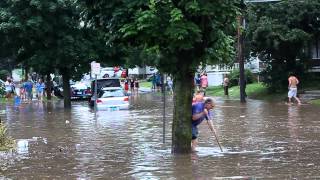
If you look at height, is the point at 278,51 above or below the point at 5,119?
above

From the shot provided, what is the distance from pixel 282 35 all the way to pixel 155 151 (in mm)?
19875

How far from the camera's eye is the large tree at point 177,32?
12.3m

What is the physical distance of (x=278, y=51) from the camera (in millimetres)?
35531

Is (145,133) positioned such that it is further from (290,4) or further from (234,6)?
(290,4)

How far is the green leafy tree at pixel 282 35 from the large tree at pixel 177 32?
19.2m

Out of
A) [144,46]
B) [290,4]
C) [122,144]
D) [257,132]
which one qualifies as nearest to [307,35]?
[290,4]

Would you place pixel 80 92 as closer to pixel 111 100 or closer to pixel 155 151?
pixel 111 100

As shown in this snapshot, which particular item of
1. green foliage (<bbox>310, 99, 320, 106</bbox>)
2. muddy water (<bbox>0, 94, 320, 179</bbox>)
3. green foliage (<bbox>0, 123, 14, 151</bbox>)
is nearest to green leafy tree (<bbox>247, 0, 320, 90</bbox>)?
green foliage (<bbox>310, 99, 320, 106</bbox>)

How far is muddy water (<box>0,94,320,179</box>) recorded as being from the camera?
38.0 feet

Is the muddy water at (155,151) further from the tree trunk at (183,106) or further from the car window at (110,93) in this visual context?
the car window at (110,93)

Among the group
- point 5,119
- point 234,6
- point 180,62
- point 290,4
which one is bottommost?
point 5,119

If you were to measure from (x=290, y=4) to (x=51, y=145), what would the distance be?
20.7 meters

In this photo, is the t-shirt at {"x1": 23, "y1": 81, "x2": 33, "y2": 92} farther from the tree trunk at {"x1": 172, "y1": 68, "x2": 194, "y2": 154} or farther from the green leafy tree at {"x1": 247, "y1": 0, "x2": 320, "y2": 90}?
the tree trunk at {"x1": 172, "y1": 68, "x2": 194, "y2": 154}

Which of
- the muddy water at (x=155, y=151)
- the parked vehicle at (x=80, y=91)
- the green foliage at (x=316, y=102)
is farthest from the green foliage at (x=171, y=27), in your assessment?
the parked vehicle at (x=80, y=91)
